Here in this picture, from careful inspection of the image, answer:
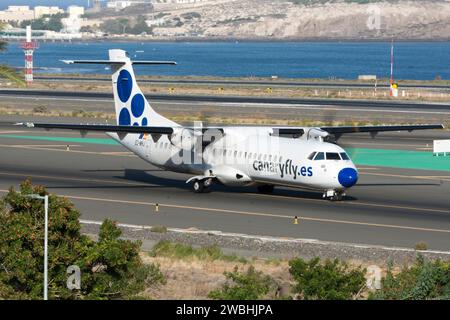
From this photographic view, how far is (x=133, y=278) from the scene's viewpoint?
25188 millimetres

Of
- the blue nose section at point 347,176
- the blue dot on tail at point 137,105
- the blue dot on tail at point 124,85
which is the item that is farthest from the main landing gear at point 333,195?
the blue dot on tail at point 124,85

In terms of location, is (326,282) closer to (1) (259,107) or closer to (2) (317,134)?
(2) (317,134)

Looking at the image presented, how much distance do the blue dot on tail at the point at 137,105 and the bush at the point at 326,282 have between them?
21633 mm

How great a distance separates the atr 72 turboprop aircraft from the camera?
3922cm

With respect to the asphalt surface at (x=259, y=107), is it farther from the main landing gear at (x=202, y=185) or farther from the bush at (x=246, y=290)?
the bush at (x=246, y=290)

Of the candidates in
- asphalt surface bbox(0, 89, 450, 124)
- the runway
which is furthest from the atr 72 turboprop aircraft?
asphalt surface bbox(0, 89, 450, 124)

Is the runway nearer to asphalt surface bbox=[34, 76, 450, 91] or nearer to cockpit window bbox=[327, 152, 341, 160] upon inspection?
cockpit window bbox=[327, 152, 341, 160]

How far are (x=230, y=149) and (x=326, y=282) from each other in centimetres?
1843

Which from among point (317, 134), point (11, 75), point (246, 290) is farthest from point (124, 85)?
point (246, 290)

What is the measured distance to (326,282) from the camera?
24.2m

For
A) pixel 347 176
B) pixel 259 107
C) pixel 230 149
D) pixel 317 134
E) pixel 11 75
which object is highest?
pixel 11 75

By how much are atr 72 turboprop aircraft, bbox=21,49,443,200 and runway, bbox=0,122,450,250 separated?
927 mm
